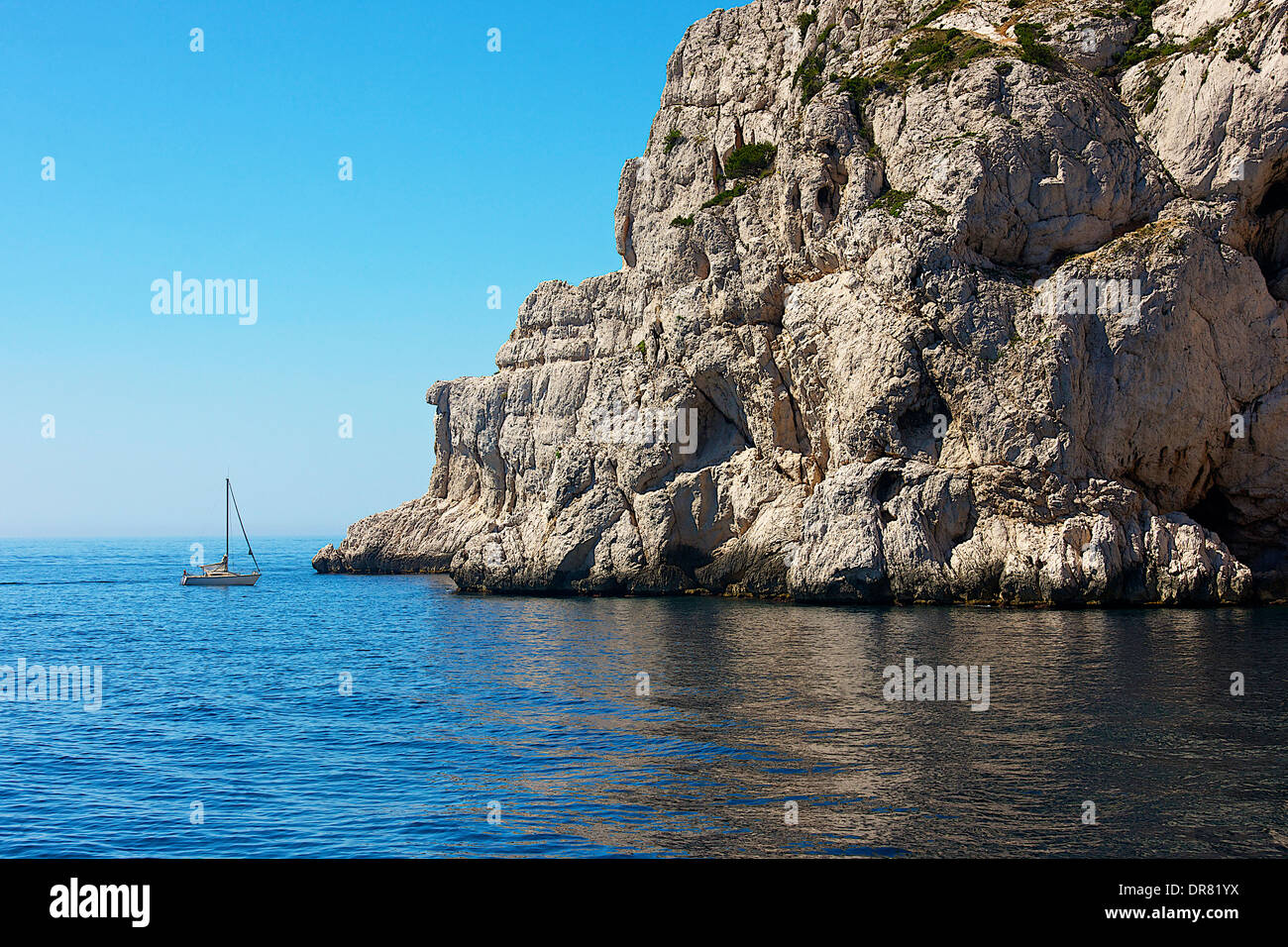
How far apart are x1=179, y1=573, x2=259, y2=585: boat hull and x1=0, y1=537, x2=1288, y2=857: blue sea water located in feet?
149

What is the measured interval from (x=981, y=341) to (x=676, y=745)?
36.9 meters

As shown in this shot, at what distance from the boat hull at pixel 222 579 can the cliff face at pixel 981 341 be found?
3569 centimetres

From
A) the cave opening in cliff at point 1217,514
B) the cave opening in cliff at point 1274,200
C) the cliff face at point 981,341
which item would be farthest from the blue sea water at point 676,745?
the cave opening in cliff at point 1274,200

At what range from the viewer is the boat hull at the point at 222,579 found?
90.9 metres

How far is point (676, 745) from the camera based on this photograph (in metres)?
23.2

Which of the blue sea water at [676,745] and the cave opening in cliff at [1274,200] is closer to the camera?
the blue sea water at [676,745]

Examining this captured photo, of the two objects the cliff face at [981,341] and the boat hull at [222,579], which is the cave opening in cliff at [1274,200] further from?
the boat hull at [222,579]

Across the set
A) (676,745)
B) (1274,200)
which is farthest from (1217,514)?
(676,745)

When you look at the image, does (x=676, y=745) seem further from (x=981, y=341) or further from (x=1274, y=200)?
(x=1274, y=200)

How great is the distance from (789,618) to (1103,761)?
91.1ft

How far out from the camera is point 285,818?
18.3 meters
